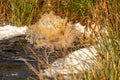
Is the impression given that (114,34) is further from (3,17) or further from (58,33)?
(3,17)

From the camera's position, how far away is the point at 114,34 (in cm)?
590

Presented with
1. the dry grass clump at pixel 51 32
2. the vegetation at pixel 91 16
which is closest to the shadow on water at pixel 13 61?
the dry grass clump at pixel 51 32

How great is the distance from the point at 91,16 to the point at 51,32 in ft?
2.71

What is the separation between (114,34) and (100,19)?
0.46 meters

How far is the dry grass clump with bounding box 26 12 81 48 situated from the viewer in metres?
8.32

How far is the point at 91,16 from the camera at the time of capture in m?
8.44

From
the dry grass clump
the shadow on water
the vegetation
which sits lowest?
the shadow on water

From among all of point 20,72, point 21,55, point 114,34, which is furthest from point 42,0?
point 114,34

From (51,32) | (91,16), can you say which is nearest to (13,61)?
(51,32)

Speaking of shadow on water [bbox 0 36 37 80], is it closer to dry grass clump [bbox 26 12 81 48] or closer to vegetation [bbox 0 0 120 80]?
dry grass clump [bbox 26 12 81 48]

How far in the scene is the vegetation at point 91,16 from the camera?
4805mm

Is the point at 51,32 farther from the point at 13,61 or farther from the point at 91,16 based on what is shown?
the point at 13,61

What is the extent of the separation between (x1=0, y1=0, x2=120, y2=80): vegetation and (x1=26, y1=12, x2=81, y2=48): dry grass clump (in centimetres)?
32

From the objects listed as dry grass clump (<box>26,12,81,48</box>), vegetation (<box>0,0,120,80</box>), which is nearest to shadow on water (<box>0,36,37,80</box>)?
dry grass clump (<box>26,12,81,48</box>)
